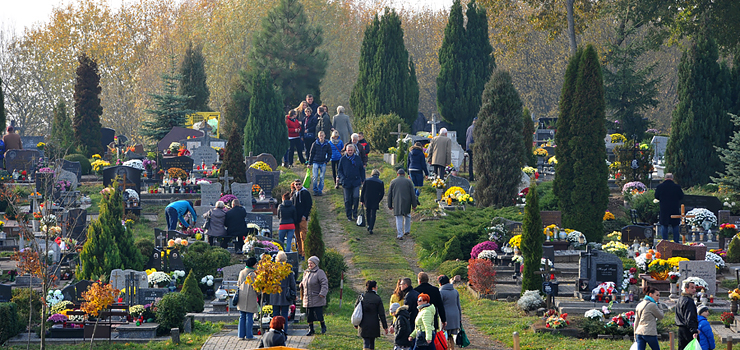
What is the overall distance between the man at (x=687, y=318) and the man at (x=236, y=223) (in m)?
10.2

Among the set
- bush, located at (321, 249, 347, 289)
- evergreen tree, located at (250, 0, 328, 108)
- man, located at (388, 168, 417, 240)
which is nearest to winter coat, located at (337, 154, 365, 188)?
man, located at (388, 168, 417, 240)

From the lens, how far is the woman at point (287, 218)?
1939cm

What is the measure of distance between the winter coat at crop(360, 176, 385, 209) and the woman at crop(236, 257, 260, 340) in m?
7.47

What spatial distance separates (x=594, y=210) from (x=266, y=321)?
10084mm

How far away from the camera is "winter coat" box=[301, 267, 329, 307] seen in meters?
14.1

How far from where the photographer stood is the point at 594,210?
71.6 ft

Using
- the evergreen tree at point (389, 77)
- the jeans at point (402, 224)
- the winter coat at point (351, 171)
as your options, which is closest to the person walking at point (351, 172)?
the winter coat at point (351, 171)

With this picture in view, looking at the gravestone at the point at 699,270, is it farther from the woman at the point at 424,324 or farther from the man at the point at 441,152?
the man at the point at 441,152

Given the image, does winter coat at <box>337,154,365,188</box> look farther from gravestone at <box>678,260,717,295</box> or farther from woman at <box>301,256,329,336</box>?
gravestone at <box>678,260,717,295</box>

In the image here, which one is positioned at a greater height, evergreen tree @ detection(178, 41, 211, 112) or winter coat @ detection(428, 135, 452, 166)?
evergreen tree @ detection(178, 41, 211, 112)

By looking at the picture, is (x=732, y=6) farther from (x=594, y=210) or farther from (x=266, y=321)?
(x=266, y=321)

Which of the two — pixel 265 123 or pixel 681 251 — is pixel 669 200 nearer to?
pixel 681 251

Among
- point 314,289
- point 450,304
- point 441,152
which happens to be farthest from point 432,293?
point 441,152

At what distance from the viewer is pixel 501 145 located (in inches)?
944
